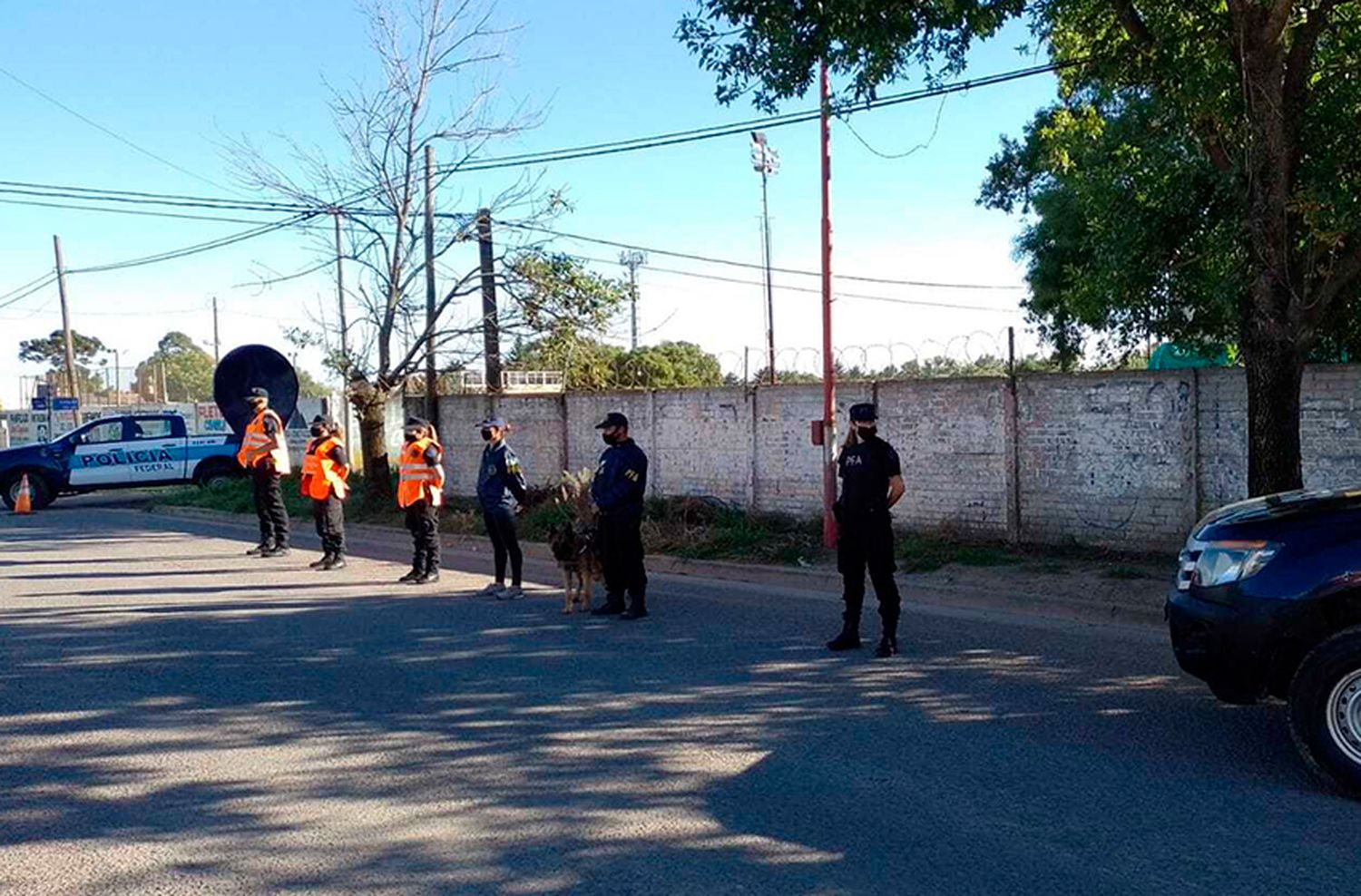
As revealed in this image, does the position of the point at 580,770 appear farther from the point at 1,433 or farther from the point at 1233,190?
the point at 1,433

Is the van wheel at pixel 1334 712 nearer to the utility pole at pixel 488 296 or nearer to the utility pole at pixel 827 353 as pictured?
the utility pole at pixel 827 353

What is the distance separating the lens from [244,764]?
609 cm

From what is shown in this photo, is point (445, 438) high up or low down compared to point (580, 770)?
up

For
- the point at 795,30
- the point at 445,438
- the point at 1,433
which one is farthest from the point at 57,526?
the point at 1,433

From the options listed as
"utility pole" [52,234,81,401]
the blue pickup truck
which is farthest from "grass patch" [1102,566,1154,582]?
"utility pole" [52,234,81,401]

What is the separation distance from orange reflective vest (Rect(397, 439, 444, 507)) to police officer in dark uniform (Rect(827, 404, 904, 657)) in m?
5.04

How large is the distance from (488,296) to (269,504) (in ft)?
19.1

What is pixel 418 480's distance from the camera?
12.0 m

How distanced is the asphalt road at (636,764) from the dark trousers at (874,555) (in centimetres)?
41

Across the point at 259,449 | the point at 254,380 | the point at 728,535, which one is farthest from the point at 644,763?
the point at 254,380

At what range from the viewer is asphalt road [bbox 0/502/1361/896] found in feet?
15.2

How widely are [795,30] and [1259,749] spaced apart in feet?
21.5

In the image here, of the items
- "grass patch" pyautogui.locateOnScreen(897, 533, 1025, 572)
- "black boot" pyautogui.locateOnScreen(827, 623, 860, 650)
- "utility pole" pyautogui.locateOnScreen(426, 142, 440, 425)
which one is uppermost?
"utility pole" pyautogui.locateOnScreen(426, 142, 440, 425)

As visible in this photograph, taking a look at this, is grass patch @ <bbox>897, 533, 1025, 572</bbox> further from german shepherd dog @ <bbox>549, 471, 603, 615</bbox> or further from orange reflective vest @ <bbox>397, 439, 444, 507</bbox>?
orange reflective vest @ <bbox>397, 439, 444, 507</bbox>
